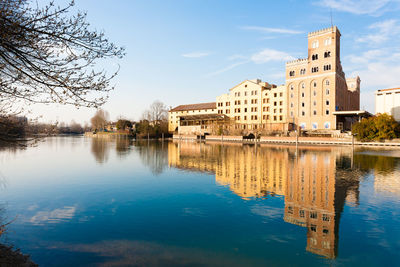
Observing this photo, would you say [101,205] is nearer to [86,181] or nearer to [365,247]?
[86,181]

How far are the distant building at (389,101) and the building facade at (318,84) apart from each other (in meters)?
8.40

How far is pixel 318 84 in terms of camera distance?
67.0 meters

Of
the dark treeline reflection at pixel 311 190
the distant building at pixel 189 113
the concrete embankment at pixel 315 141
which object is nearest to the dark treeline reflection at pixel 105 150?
the dark treeline reflection at pixel 311 190

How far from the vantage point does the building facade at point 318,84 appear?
64.9 metres

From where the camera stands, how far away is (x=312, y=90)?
68.3m

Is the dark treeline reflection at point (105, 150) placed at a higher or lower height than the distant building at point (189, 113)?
lower

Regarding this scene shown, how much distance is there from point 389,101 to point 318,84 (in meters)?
16.8

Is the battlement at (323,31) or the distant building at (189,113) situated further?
the distant building at (189,113)

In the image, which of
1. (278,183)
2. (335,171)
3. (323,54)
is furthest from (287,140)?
(278,183)

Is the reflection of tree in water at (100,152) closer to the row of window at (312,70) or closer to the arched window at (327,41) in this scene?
the row of window at (312,70)

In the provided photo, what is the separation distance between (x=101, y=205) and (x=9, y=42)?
25.4 feet

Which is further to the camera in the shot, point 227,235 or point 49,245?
point 227,235

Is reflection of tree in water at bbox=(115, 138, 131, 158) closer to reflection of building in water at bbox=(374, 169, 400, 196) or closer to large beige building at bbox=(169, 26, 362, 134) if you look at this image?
reflection of building in water at bbox=(374, 169, 400, 196)

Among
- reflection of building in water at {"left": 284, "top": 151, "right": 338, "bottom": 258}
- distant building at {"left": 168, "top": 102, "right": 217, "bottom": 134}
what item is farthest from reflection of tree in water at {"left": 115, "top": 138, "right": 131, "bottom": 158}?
distant building at {"left": 168, "top": 102, "right": 217, "bottom": 134}
